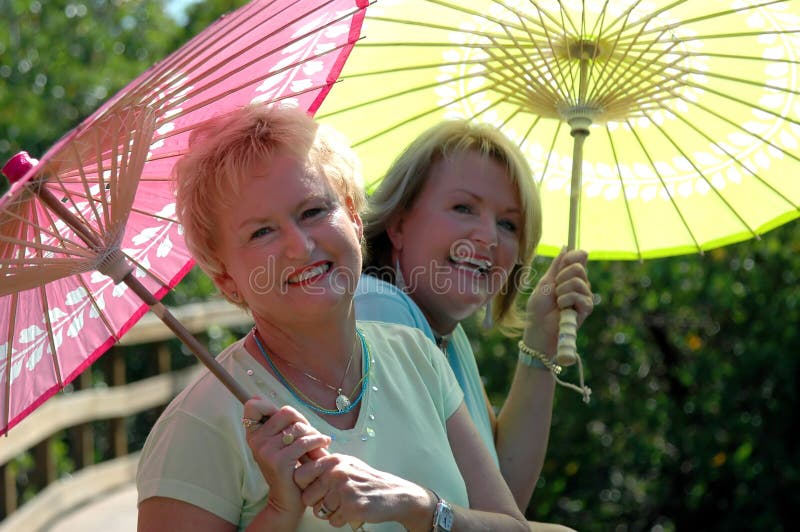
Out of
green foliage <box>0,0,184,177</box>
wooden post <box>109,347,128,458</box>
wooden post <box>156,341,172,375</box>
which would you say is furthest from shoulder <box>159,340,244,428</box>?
green foliage <box>0,0,184,177</box>

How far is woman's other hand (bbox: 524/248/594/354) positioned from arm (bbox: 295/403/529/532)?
725mm

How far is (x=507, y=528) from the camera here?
2369mm

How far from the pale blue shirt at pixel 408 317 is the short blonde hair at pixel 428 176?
0.63ft

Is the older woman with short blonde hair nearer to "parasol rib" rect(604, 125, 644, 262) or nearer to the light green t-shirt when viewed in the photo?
the light green t-shirt

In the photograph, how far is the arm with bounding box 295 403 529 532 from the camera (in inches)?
80.8

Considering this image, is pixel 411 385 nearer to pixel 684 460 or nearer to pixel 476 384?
pixel 476 384

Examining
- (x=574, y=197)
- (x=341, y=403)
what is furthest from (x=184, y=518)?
(x=574, y=197)

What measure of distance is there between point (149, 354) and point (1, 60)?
7.29ft

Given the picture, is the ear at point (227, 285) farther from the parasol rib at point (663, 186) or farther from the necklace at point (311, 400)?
the parasol rib at point (663, 186)

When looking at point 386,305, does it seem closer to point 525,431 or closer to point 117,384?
point 525,431

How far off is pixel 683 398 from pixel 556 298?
2773 mm

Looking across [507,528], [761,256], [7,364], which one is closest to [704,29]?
[507,528]

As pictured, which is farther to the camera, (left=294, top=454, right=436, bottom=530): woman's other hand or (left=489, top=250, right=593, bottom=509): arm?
(left=489, top=250, right=593, bottom=509): arm

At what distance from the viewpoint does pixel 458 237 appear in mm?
2982
